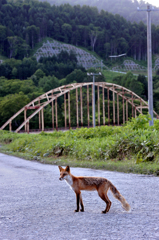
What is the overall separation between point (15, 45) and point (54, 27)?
39287 mm

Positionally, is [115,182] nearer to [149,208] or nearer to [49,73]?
[149,208]

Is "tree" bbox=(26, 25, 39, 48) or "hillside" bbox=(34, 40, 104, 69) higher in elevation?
"tree" bbox=(26, 25, 39, 48)

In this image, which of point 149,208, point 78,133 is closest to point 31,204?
point 149,208

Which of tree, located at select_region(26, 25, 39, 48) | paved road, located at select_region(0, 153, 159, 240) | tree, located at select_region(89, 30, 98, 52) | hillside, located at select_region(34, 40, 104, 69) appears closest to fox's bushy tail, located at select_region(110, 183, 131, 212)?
paved road, located at select_region(0, 153, 159, 240)

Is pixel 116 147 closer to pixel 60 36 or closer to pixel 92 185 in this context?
pixel 92 185

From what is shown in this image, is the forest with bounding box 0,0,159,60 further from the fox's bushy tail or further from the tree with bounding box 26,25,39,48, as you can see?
the fox's bushy tail

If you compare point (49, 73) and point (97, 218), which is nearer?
point (97, 218)

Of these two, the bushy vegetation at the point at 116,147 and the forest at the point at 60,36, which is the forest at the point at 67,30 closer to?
the forest at the point at 60,36

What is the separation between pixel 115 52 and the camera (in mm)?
156500

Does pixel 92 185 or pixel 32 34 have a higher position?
pixel 32 34

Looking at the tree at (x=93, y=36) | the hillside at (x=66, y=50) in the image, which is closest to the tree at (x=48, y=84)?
the hillside at (x=66, y=50)

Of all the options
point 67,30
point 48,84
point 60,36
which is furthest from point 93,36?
point 48,84

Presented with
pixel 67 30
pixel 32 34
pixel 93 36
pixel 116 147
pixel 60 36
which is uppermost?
pixel 67 30

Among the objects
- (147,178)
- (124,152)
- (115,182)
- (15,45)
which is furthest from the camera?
(15,45)
